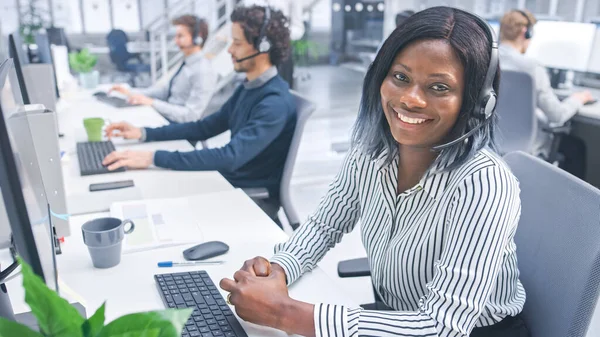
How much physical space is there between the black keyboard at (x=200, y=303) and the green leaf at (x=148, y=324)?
0.41 meters

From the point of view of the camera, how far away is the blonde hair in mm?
2969

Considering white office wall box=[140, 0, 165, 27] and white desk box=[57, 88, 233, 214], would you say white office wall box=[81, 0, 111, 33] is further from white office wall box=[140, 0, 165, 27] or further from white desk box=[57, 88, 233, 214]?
white desk box=[57, 88, 233, 214]

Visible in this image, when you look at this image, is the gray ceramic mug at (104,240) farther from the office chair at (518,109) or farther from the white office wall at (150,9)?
the white office wall at (150,9)

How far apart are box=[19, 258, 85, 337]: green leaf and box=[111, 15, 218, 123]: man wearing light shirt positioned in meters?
2.50

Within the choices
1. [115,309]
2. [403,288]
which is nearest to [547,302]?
[403,288]

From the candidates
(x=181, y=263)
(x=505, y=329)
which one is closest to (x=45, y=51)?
(x=181, y=263)

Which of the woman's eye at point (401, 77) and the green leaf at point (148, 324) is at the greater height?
the woman's eye at point (401, 77)

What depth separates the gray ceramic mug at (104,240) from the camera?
112 centimetres

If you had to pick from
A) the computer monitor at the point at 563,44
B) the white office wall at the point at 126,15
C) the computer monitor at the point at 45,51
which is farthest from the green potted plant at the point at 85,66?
the white office wall at the point at 126,15

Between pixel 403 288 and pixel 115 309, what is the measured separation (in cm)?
55

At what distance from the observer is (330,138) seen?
4715mm

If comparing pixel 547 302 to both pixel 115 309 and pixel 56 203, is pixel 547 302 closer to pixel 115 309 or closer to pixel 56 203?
pixel 115 309

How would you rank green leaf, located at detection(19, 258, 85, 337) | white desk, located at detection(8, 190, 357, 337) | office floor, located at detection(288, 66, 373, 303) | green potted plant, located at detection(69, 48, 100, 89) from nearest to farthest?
green leaf, located at detection(19, 258, 85, 337), white desk, located at detection(8, 190, 357, 337), office floor, located at detection(288, 66, 373, 303), green potted plant, located at detection(69, 48, 100, 89)

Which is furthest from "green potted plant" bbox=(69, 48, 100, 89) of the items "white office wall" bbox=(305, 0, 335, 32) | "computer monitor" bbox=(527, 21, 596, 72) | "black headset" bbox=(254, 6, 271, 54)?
"white office wall" bbox=(305, 0, 335, 32)
